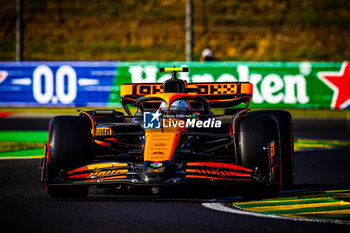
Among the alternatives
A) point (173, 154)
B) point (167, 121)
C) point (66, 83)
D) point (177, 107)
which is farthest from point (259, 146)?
point (66, 83)

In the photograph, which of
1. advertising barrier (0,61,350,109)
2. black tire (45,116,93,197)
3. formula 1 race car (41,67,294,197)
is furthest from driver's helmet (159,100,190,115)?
advertising barrier (0,61,350,109)

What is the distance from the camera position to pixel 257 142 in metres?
7.50

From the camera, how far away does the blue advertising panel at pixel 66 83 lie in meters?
21.5

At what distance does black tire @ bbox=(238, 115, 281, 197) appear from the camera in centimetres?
743

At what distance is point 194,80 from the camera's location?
822 inches

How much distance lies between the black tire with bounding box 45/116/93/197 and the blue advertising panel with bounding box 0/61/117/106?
1368 centimetres

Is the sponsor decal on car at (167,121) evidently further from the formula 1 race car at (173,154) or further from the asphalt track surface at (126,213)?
the asphalt track surface at (126,213)

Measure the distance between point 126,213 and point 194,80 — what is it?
14.5 meters

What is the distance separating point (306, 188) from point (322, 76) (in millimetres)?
13386

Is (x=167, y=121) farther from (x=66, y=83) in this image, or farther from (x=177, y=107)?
(x=66, y=83)

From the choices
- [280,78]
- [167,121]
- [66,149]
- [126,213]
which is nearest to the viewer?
[126,213]

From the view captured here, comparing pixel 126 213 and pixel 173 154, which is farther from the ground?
pixel 173 154

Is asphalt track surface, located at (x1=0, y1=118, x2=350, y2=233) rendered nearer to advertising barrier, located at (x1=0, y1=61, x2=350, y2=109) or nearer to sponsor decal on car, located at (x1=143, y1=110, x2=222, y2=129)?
sponsor decal on car, located at (x1=143, y1=110, x2=222, y2=129)

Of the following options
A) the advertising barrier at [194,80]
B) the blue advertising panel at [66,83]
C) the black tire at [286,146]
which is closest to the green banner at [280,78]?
the advertising barrier at [194,80]
